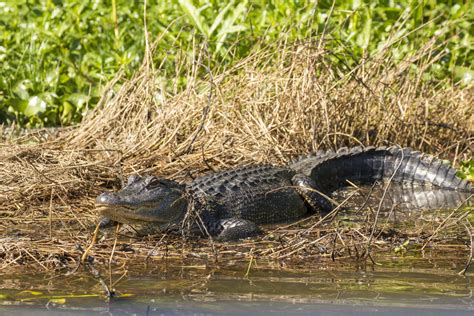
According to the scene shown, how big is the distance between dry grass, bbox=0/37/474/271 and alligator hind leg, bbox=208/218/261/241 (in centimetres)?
45

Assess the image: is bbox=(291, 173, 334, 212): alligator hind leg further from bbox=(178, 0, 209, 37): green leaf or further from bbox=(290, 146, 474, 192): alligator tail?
bbox=(178, 0, 209, 37): green leaf

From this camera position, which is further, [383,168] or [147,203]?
[383,168]

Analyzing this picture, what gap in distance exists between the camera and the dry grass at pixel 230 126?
Answer: 6.80m

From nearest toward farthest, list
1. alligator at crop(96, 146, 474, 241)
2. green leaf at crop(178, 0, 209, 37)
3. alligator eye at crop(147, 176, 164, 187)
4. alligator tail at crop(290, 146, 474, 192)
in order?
alligator at crop(96, 146, 474, 241) → alligator eye at crop(147, 176, 164, 187) → alligator tail at crop(290, 146, 474, 192) → green leaf at crop(178, 0, 209, 37)

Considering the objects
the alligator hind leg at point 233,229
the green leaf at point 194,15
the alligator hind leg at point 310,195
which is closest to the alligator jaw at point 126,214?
the alligator hind leg at point 233,229

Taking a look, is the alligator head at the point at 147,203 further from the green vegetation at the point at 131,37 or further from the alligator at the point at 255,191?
the green vegetation at the point at 131,37

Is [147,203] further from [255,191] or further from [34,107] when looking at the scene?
[34,107]

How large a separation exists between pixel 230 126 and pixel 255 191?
1.17 meters

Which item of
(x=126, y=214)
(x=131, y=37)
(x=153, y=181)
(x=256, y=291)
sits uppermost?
(x=131, y=37)

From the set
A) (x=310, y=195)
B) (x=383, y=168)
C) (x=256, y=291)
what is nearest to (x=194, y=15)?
(x=383, y=168)

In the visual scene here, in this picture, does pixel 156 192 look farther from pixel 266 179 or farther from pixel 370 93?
pixel 370 93

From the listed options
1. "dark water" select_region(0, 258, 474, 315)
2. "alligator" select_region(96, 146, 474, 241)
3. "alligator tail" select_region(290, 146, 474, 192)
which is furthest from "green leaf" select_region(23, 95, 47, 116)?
"dark water" select_region(0, 258, 474, 315)

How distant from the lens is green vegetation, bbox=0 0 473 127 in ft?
31.2

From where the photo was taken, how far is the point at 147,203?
5.93 metres
